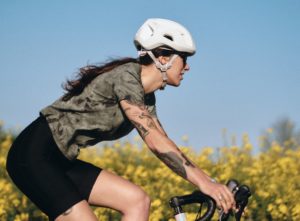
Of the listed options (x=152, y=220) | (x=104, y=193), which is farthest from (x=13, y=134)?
(x=104, y=193)

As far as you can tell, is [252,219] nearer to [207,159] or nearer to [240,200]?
[207,159]

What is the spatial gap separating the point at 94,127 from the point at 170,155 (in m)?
0.56

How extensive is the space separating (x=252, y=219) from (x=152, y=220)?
40.2 inches

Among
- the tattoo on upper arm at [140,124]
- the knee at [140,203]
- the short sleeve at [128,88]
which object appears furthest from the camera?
the knee at [140,203]

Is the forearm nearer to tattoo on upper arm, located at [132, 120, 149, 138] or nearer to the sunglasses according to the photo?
tattoo on upper arm, located at [132, 120, 149, 138]

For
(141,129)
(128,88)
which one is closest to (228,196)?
(141,129)

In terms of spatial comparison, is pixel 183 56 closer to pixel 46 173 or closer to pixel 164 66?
pixel 164 66

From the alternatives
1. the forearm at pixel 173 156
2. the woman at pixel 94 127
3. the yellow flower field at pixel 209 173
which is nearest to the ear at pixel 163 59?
the woman at pixel 94 127

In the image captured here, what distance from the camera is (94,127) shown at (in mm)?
4129

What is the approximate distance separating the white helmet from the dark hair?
0.06 m

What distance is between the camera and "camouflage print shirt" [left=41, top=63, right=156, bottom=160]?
13.5ft

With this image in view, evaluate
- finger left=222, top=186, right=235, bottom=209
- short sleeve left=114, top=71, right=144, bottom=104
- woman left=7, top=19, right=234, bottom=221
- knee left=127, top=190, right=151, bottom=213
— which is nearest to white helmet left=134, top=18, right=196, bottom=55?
woman left=7, top=19, right=234, bottom=221

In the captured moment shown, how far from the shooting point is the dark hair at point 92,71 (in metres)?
4.24

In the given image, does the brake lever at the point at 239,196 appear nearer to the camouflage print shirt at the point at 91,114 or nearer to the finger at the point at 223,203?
the finger at the point at 223,203
